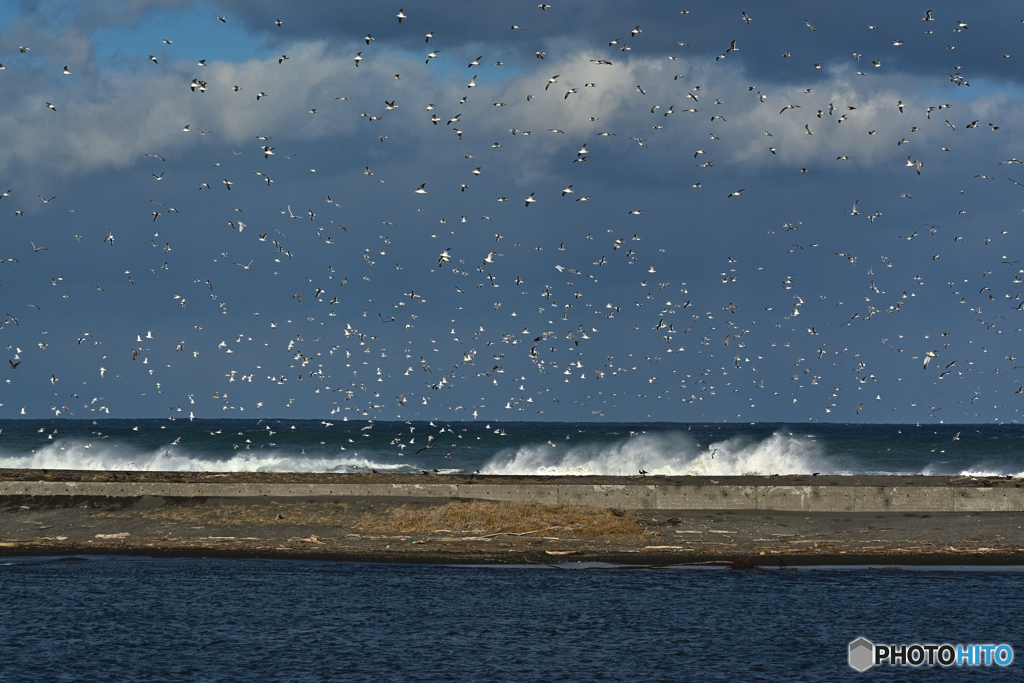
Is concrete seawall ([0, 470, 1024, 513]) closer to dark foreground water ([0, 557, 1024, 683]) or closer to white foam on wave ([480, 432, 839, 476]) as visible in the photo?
dark foreground water ([0, 557, 1024, 683])

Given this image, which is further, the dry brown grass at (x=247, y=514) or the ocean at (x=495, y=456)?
the ocean at (x=495, y=456)

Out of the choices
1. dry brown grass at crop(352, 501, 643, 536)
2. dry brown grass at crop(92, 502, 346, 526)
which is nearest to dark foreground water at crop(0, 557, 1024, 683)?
dry brown grass at crop(352, 501, 643, 536)

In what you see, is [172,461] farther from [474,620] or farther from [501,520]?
[474,620]

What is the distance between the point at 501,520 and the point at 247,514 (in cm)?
878

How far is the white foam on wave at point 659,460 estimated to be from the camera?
67188 mm

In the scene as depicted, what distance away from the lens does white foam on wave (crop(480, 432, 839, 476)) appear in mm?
67188

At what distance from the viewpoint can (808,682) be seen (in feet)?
56.4

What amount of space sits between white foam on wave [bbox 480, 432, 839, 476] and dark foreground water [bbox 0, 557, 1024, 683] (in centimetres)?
3790

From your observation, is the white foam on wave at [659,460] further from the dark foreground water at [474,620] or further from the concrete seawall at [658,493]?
the dark foreground water at [474,620]

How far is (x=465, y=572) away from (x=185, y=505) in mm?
14015

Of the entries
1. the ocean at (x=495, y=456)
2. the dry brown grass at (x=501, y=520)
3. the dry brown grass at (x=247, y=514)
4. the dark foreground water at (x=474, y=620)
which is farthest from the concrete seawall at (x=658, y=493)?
the ocean at (x=495, y=456)

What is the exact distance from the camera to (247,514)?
34.8 metres

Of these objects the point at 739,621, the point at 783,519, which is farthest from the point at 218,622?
the point at 783,519

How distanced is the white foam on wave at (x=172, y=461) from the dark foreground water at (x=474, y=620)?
42.4 metres
